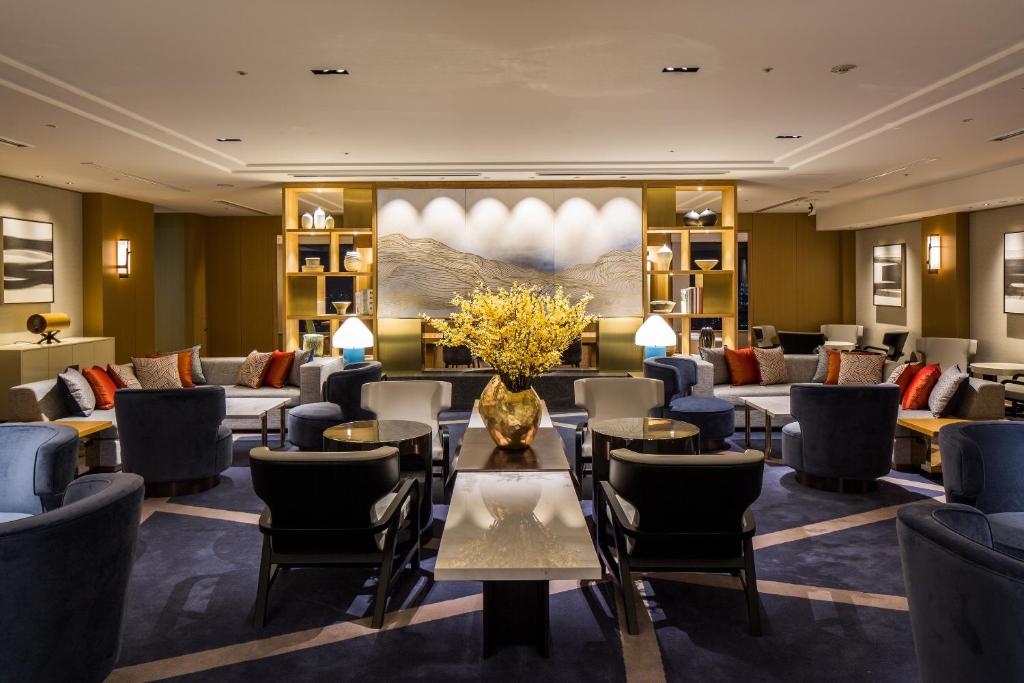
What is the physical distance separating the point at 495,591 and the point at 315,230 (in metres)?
7.36

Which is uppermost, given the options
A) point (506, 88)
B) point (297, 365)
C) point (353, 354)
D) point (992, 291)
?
point (506, 88)

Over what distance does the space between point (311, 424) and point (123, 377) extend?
217 centimetres

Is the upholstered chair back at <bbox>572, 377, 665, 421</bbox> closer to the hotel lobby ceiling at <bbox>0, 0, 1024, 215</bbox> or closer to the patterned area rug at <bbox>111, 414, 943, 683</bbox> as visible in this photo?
the patterned area rug at <bbox>111, 414, 943, 683</bbox>

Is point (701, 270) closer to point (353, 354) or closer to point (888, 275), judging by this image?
point (353, 354)

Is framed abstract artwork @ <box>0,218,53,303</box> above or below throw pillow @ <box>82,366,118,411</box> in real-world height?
above

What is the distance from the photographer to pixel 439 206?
9.77 m

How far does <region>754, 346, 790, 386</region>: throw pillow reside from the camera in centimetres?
862

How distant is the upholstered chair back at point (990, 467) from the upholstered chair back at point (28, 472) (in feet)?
14.7

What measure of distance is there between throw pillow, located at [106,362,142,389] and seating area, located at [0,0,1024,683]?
0.06m

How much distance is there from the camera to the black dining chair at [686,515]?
3246 mm

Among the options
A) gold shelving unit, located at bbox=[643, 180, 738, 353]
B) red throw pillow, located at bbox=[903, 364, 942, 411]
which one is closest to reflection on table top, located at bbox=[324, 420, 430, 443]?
red throw pillow, located at bbox=[903, 364, 942, 411]

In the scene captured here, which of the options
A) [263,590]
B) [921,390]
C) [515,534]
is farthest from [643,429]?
[921,390]

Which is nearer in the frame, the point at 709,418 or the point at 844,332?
the point at 709,418

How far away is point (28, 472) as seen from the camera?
3869 millimetres
